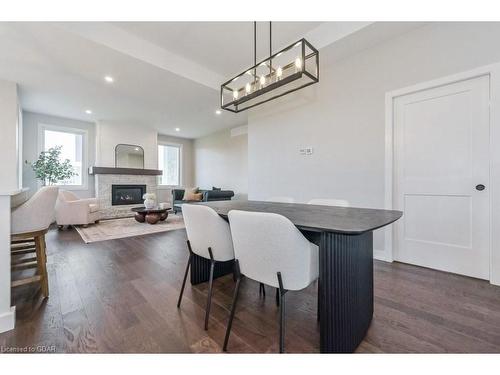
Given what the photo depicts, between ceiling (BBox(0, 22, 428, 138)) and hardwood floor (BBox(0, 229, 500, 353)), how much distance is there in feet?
8.55

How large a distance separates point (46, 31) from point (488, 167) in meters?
4.68

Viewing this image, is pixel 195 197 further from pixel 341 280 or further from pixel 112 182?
pixel 341 280

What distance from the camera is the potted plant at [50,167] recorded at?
15.1 feet

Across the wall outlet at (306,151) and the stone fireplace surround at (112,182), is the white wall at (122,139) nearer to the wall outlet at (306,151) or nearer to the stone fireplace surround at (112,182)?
the stone fireplace surround at (112,182)


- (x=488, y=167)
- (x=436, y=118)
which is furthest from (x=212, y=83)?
(x=488, y=167)

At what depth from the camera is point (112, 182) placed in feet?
19.0

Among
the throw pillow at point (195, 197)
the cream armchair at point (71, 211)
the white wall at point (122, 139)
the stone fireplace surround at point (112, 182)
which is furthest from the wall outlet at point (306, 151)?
the white wall at point (122, 139)

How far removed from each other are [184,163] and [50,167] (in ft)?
12.4

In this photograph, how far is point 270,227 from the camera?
3.26ft

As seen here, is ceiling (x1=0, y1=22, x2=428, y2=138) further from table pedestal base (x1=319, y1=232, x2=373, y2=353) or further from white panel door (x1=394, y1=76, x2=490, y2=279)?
table pedestal base (x1=319, y1=232, x2=373, y2=353)

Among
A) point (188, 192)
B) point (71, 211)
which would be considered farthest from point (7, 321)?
point (188, 192)

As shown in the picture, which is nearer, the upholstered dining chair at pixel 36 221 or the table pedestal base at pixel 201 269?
the upholstered dining chair at pixel 36 221

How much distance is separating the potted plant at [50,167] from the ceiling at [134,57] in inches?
40.4
